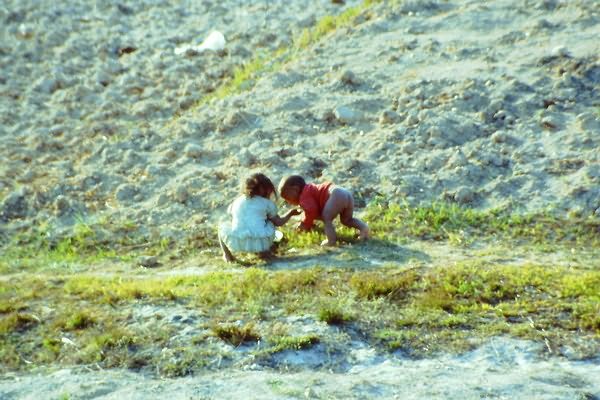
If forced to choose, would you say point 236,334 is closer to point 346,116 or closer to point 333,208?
point 333,208

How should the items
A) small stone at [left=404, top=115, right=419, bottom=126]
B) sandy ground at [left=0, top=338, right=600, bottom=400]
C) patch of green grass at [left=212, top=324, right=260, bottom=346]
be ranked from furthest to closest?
small stone at [left=404, top=115, right=419, bottom=126] < patch of green grass at [left=212, top=324, right=260, bottom=346] < sandy ground at [left=0, top=338, right=600, bottom=400]

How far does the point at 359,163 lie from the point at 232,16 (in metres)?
Answer: 5.43

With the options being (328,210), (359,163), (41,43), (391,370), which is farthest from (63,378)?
(41,43)

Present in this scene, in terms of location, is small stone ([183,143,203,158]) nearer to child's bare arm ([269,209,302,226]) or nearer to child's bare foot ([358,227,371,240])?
child's bare arm ([269,209,302,226])

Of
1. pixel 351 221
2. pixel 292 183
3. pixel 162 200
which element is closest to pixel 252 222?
pixel 292 183

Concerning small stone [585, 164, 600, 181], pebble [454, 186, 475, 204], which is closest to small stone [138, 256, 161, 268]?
pebble [454, 186, 475, 204]

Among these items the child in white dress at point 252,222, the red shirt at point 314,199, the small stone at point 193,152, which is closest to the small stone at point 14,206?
the small stone at point 193,152

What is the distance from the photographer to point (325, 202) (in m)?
8.03

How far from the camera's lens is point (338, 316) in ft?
20.6

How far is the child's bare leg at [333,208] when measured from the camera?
7938 mm

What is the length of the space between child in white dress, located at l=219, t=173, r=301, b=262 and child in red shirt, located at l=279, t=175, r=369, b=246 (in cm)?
17

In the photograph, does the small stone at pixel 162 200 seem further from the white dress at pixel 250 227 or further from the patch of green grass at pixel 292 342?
the patch of green grass at pixel 292 342

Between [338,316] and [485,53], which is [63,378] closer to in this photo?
[338,316]

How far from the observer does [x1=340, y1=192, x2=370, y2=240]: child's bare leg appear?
799 cm
